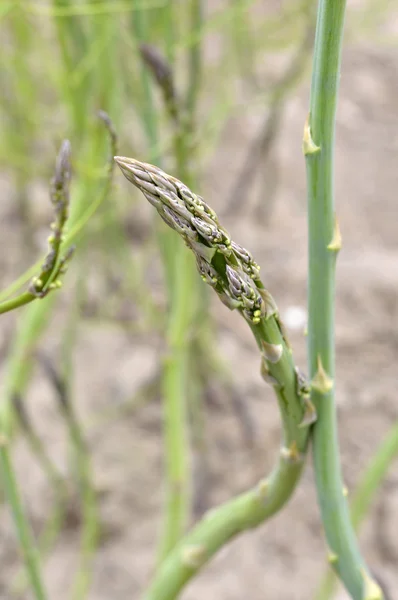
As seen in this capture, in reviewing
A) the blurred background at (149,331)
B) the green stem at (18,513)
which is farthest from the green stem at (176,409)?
the green stem at (18,513)

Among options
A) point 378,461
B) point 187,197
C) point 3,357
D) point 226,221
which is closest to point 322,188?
point 187,197

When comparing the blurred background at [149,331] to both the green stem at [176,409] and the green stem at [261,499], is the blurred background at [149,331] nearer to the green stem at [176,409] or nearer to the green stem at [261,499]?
the green stem at [176,409]

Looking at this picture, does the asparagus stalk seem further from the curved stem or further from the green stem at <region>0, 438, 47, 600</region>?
the green stem at <region>0, 438, 47, 600</region>

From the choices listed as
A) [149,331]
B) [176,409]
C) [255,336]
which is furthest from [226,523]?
[149,331]

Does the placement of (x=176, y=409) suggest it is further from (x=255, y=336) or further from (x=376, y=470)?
(x=255, y=336)

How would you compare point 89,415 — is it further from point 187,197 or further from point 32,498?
point 187,197
